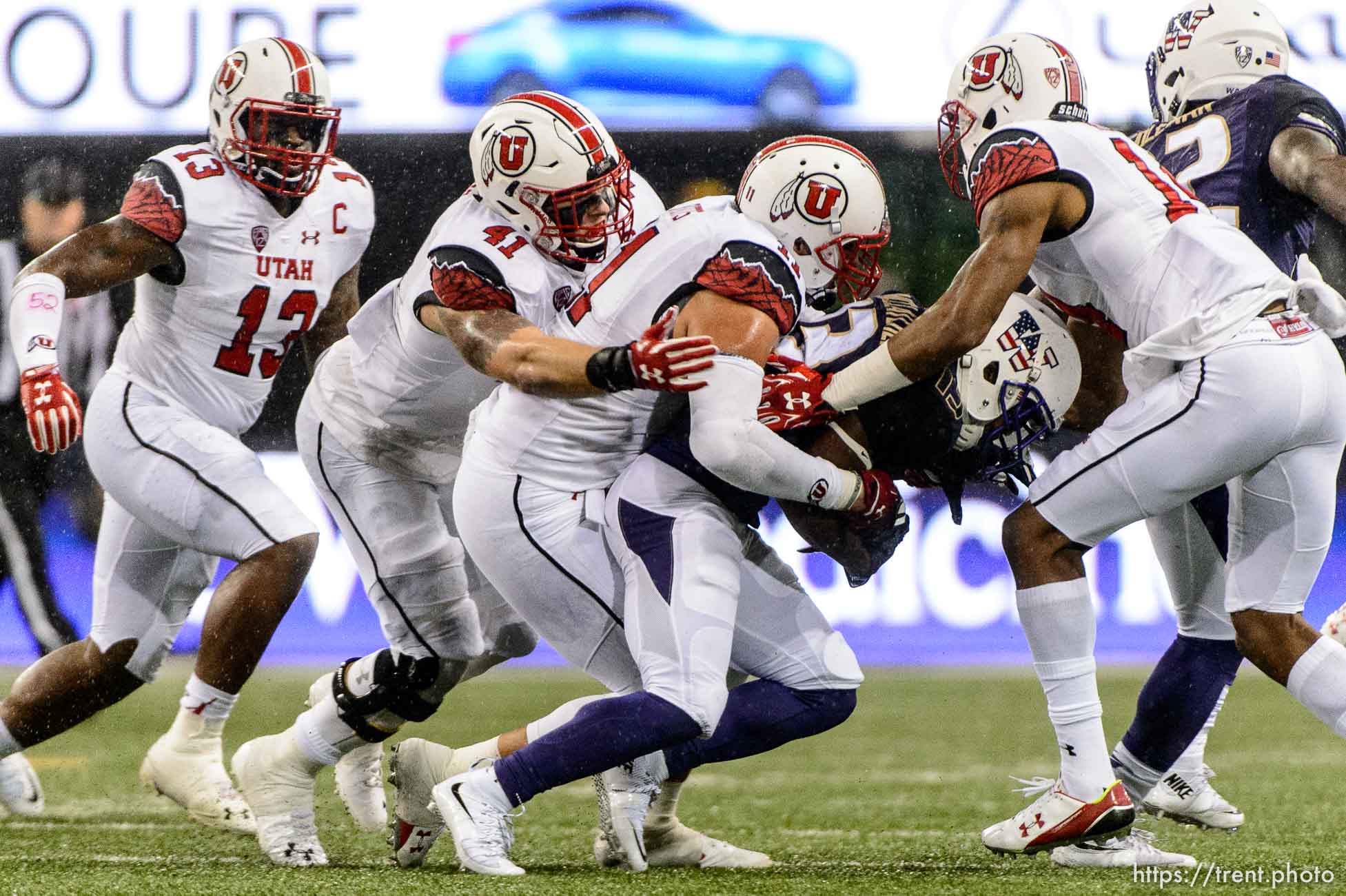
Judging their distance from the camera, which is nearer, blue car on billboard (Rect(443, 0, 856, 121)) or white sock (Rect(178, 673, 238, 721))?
white sock (Rect(178, 673, 238, 721))

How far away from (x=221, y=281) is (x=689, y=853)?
169 centimetres

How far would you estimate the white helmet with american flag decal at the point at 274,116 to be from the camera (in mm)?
3621

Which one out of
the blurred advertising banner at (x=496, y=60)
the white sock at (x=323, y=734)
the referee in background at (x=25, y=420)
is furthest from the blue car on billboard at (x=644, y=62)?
the white sock at (x=323, y=734)

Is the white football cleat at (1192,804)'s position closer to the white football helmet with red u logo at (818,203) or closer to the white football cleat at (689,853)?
the white football cleat at (689,853)

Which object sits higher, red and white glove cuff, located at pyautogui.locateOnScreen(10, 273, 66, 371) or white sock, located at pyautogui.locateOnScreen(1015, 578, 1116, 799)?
red and white glove cuff, located at pyautogui.locateOnScreen(10, 273, 66, 371)

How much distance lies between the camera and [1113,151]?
2.86m

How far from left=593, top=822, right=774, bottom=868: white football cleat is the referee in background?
416 centimetres

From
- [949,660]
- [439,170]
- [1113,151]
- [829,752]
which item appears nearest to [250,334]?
[1113,151]

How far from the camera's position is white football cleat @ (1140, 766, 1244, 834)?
339 centimetres

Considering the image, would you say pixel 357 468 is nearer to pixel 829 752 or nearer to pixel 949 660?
pixel 829 752

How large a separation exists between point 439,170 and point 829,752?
126 inches

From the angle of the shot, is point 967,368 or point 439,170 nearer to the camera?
point 967,368

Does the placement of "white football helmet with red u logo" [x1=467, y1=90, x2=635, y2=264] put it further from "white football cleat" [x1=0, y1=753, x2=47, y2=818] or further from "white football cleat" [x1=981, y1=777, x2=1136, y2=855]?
"white football cleat" [x1=0, y1=753, x2=47, y2=818]

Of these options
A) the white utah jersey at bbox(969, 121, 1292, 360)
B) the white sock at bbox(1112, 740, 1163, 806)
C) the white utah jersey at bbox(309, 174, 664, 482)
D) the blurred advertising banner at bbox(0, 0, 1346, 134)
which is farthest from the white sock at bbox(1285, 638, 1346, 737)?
the blurred advertising banner at bbox(0, 0, 1346, 134)
